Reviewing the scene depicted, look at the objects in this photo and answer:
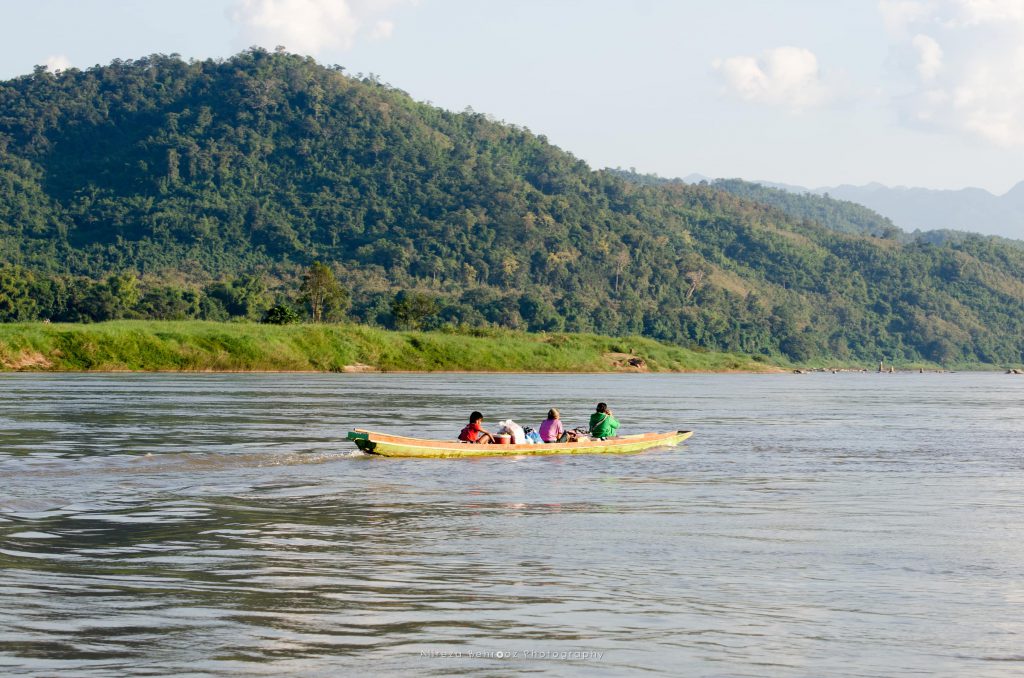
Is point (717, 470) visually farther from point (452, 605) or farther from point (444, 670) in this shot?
point (444, 670)

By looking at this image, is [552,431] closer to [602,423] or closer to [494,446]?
[602,423]

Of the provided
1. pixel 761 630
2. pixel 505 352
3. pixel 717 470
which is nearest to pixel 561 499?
pixel 717 470

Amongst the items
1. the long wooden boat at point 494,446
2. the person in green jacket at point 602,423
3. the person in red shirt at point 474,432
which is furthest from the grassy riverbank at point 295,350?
the person in red shirt at point 474,432

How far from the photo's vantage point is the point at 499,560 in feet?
50.8

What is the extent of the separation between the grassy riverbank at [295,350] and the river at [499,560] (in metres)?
47.7

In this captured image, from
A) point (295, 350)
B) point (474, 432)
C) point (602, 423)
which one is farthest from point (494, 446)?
point (295, 350)

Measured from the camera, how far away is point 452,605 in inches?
499

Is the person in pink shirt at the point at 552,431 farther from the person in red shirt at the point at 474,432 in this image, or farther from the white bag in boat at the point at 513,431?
the person in red shirt at the point at 474,432

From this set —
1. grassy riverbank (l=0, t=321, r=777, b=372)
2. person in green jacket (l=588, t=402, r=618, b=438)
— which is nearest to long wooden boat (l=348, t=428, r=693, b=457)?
person in green jacket (l=588, t=402, r=618, b=438)

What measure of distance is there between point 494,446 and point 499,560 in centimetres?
1386

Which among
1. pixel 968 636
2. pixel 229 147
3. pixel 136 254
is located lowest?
pixel 968 636

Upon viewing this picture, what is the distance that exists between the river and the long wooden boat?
464 millimetres

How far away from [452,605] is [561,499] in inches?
386

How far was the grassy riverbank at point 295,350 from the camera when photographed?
258 ft
